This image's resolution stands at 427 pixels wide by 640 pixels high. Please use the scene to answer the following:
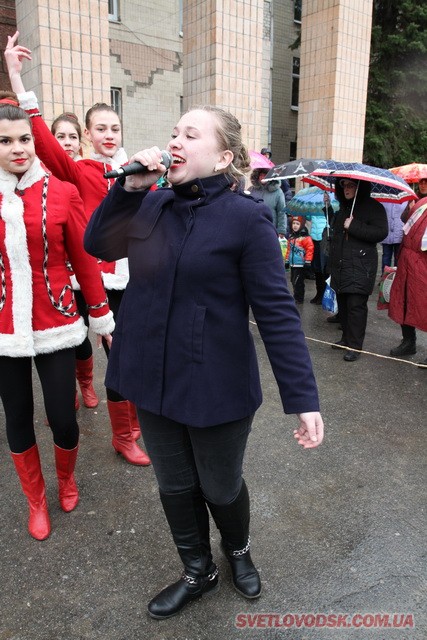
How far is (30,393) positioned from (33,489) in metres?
0.55

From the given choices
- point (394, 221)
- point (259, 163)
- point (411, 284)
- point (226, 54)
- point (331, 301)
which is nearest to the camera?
point (411, 284)

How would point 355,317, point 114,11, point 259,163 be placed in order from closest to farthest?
point 355,317 → point 259,163 → point 114,11

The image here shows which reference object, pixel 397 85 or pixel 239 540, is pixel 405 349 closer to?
pixel 239 540

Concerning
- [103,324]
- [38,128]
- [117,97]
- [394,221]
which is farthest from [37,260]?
[117,97]

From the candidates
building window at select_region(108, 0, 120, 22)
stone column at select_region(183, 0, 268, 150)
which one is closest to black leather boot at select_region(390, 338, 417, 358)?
stone column at select_region(183, 0, 268, 150)

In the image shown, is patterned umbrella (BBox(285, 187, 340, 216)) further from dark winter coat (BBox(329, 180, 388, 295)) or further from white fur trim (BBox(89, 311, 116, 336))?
white fur trim (BBox(89, 311, 116, 336))

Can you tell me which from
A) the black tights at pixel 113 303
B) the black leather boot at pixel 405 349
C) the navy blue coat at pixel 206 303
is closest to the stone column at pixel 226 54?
the black leather boot at pixel 405 349

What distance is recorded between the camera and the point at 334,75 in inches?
437

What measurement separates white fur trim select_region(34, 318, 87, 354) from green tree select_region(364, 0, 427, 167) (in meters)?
15.8

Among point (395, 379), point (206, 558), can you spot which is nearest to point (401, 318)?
point (395, 379)

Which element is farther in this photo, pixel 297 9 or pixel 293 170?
pixel 297 9

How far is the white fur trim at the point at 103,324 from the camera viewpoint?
285cm

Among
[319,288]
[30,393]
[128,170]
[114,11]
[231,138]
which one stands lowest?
[319,288]

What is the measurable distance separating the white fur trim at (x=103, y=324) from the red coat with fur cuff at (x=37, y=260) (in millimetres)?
186
